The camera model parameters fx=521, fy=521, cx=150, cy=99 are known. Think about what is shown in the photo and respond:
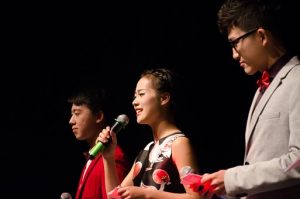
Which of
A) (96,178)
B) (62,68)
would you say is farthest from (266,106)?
(62,68)

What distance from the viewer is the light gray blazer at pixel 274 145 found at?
4.33 ft

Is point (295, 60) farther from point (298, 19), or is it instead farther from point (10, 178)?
point (10, 178)

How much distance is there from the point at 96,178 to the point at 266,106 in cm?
119

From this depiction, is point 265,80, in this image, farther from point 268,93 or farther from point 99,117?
point 99,117

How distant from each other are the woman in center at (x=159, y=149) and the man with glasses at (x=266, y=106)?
43 centimetres

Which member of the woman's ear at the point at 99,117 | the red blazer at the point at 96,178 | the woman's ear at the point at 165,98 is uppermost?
the woman's ear at the point at 165,98

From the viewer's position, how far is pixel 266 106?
4.76 feet

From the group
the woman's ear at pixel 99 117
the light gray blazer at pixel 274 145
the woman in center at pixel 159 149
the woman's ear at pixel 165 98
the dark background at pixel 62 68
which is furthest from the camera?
the dark background at pixel 62 68

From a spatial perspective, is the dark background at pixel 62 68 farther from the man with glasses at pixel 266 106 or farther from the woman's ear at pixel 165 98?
the man with glasses at pixel 266 106

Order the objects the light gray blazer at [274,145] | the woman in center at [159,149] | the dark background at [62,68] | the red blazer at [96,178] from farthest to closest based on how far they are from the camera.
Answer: the dark background at [62,68] → the red blazer at [96,178] → the woman in center at [159,149] → the light gray blazer at [274,145]

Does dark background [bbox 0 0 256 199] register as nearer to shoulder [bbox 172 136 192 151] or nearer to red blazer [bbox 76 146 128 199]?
red blazer [bbox 76 146 128 199]

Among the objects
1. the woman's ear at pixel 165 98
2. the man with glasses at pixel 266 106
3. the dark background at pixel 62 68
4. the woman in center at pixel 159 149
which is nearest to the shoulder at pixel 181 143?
the woman in center at pixel 159 149

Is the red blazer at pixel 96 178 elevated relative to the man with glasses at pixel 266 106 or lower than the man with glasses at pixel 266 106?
lower

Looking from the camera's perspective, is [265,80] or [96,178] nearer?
[265,80]
